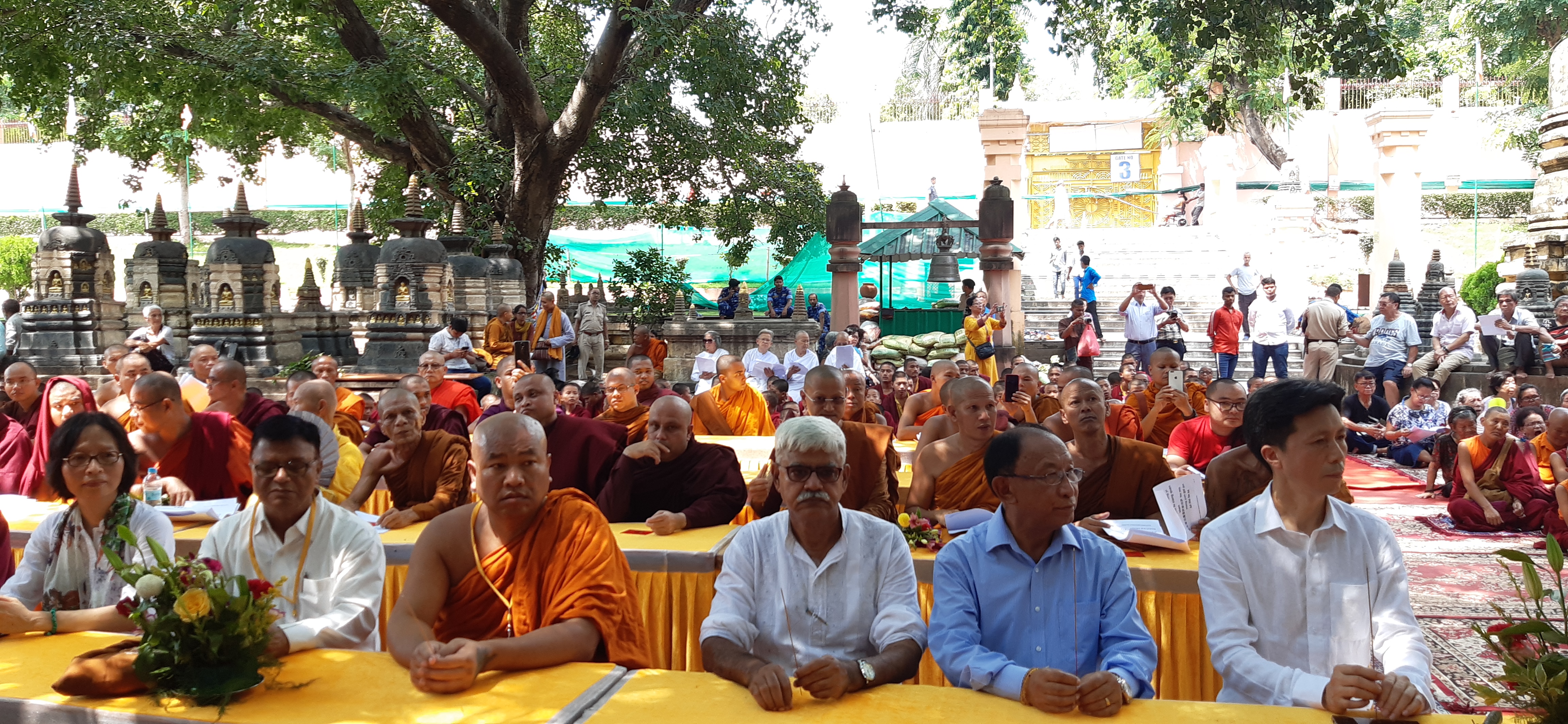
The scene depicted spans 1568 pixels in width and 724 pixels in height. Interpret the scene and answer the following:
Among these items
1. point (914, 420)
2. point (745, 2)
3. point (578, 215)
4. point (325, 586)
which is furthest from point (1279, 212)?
point (325, 586)

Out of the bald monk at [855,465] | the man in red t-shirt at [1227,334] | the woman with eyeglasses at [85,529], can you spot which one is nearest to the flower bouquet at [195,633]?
the woman with eyeglasses at [85,529]

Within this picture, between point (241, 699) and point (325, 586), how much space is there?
829mm

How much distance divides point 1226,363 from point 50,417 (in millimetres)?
12746

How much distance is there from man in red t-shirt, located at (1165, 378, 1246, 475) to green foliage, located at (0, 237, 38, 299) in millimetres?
34319

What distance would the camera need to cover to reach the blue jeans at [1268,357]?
578 inches

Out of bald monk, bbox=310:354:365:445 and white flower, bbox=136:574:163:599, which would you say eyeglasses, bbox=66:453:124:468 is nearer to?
white flower, bbox=136:574:163:599

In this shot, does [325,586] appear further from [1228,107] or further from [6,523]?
[1228,107]

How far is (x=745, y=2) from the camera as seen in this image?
16797mm

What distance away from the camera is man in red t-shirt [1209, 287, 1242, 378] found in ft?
47.9

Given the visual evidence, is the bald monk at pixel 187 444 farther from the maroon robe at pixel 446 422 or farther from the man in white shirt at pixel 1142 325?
the man in white shirt at pixel 1142 325

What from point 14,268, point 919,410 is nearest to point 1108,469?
point 919,410

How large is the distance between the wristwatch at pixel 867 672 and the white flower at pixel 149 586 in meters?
1.62

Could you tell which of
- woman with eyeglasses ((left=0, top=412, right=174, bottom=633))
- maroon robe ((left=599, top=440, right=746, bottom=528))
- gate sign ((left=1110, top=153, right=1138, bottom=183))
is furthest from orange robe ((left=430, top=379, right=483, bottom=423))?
gate sign ((left=1110, top=153, right=1138, bottom=183))

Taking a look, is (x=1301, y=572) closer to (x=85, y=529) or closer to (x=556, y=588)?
(x=556, y=588)
